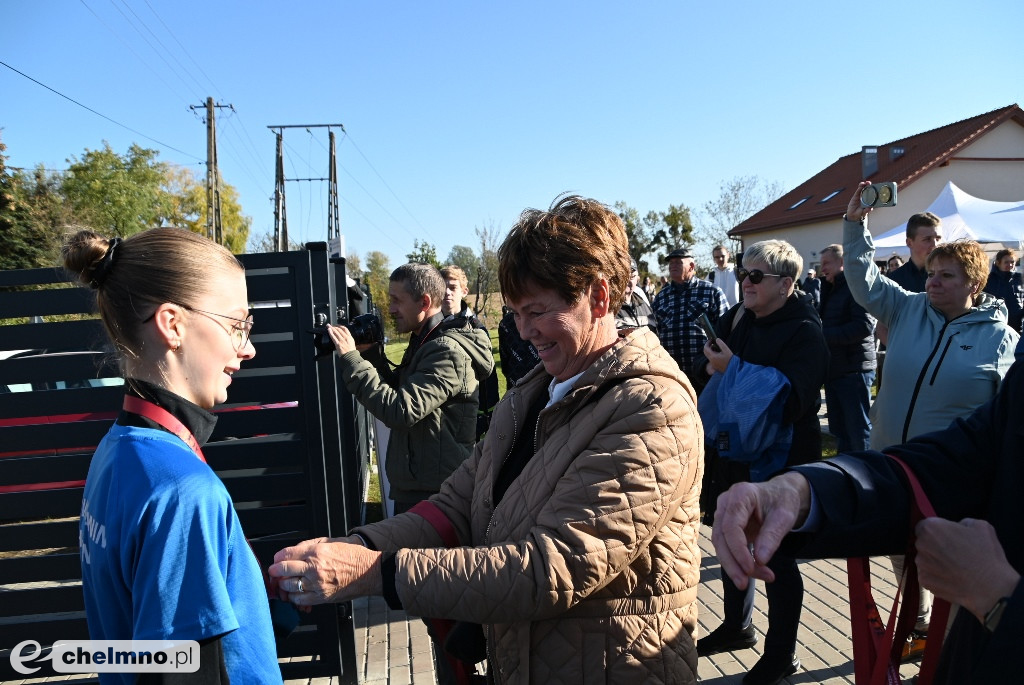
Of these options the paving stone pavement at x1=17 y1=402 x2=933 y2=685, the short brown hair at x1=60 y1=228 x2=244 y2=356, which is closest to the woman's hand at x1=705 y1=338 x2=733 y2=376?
the paving stone pavement at x1=17 y1=402 x2=933 y2=685

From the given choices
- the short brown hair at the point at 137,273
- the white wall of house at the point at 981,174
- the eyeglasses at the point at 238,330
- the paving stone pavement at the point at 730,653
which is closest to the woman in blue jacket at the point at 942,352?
the paving stone pavement at the point at 730,653

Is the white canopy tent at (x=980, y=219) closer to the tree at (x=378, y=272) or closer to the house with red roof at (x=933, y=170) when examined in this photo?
the house with red roof at (x=933, y=170)

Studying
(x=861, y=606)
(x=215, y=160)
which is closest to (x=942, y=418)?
(x=861, y=606)

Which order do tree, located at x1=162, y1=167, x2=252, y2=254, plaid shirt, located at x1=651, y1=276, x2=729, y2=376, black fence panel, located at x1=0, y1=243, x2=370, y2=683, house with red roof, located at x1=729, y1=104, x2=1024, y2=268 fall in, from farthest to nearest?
tree, located at x1=162, y1=167, x2=252, y2=254 < house with red roof, located at x1=729, y1=104, x2=1024, y2=268 < plaid shirt, located at x1=651, y1=276, x2=729, y2=376 < black fence panel, located at x1=0, y1=243, x2=370, y2=683

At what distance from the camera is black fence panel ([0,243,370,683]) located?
3.03 m

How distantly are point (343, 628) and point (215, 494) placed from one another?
2.31 metres

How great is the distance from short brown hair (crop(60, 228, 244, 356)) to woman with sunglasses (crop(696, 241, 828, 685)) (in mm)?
2701

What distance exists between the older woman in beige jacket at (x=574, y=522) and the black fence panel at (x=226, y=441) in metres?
1.40

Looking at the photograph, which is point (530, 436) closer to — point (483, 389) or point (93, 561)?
point (93, 561)

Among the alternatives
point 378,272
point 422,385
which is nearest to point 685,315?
point 422,385

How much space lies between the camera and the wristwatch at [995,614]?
3.96ft

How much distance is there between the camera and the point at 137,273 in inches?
60.2

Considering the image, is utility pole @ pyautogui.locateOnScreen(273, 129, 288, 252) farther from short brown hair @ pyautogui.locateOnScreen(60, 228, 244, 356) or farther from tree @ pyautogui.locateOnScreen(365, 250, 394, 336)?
short brown hair @ pyautogui.locateOnScreen(60, 228, 244, 356)

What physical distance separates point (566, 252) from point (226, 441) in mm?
2126
